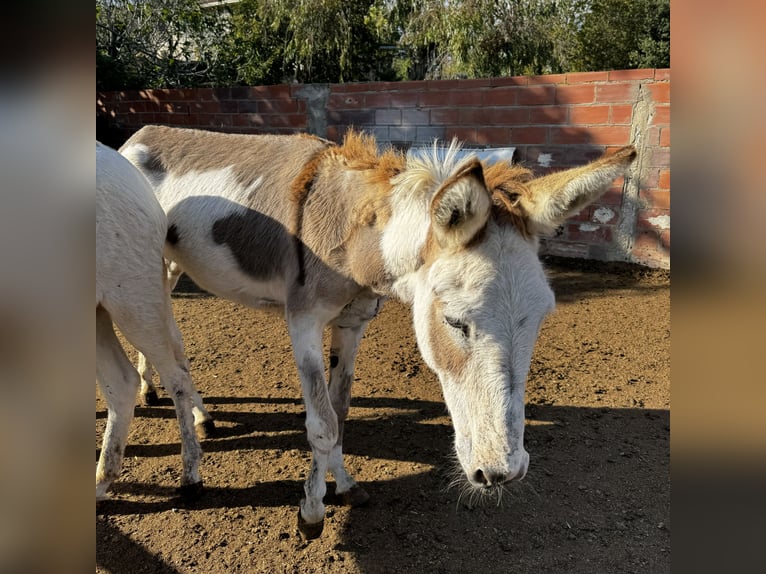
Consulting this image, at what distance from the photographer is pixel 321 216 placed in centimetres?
239

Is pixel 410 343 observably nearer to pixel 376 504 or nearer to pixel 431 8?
pixel 376 504

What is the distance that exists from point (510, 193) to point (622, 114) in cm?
485

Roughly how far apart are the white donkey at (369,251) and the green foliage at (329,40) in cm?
965

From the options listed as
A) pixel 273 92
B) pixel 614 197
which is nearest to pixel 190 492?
pixel 614 197

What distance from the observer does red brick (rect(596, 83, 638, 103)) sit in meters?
5.91

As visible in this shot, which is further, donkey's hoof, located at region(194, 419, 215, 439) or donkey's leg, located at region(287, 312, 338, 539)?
donkey's hoof, located at region(194, 419, 215, 439)

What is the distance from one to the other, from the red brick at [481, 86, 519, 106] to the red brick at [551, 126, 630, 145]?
695 millimetres

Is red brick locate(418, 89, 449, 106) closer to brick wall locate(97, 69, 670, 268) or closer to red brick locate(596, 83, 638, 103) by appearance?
brick wall locate(97, 69, 670, 268)

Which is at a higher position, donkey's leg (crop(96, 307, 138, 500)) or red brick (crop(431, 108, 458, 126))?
red brick (crop(431, 108, 458, 126))

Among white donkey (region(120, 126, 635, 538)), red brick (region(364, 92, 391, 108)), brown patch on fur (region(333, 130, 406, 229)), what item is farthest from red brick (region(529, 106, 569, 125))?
brown patch on fur (region(333, 130, 406, 229))

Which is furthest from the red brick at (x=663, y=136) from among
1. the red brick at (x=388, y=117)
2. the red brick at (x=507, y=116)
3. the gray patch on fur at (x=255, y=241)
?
the gray patch on fur at (x=255, y=241)

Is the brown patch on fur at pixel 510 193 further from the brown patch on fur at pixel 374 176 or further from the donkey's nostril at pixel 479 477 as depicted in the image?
the donkey's nostril at pixel 479 477
